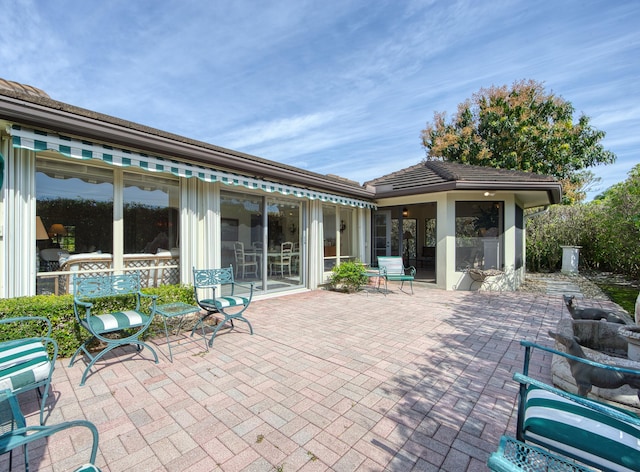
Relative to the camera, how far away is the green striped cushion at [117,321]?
3741 millimetres

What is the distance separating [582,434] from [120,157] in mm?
6618

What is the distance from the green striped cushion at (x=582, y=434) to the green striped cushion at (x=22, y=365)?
3.87m

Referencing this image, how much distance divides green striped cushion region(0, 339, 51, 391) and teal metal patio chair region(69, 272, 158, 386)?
691 mm

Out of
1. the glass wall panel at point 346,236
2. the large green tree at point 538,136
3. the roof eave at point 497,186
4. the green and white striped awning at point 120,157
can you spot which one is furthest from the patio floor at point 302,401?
the large green tree at point 538,136

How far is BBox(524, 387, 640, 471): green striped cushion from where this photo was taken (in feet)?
5.35

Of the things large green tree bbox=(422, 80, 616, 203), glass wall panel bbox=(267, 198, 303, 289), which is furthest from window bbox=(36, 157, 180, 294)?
large green tree bbox=(422, 80, 616, 203)

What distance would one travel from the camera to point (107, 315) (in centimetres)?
413

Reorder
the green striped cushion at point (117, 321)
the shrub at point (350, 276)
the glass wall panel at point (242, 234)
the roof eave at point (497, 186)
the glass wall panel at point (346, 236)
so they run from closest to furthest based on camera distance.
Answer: the green striped cushion at point (117, 321) → the glass wall panel at point (242, 234) → the roof eave at point (497, 186) → the shrub at point (350, 276) → the glass wall panel at point (346, 236)

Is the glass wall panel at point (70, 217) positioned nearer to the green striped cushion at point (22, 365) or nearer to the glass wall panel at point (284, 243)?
the green striped cushion at point (22, 365)

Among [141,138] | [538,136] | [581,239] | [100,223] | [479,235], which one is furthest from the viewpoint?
[538,136]

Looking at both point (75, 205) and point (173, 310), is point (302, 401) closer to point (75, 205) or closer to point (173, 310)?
point (173, 310)

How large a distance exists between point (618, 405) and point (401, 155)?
22.6 m

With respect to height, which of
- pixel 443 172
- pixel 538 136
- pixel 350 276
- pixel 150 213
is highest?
pixel 538 136

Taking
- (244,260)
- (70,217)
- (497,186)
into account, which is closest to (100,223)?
(70,217)
